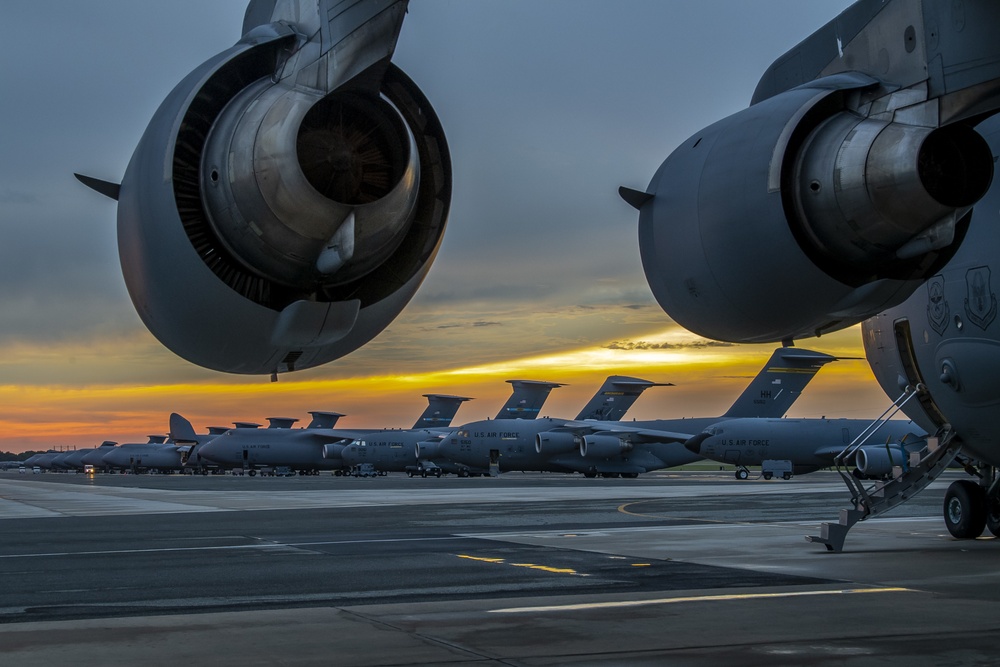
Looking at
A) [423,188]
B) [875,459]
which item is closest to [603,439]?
[875,459]

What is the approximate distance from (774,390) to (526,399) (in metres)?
20.0

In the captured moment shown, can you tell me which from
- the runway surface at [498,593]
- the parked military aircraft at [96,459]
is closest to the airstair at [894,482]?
the runway surface at [498,593]

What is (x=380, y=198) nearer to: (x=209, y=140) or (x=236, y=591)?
(x=209, y=140)

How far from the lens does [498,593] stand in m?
10.6

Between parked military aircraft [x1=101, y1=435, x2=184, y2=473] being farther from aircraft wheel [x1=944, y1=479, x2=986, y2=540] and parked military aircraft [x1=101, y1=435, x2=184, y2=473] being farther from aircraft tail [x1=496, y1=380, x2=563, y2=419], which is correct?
aircraft wheel [x1=944, y1=479, x2=986, y2=540]

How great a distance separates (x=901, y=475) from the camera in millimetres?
14992

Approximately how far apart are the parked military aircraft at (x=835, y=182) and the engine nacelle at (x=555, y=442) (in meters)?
50.7

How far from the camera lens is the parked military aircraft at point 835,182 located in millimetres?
4887

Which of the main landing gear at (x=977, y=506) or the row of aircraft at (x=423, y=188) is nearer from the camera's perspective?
the row of aircraft at (x=423, y=188)

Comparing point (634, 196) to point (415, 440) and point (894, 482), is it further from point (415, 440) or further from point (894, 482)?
point (415, 440)

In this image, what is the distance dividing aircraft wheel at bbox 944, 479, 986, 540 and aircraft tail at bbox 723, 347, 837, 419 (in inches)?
1576

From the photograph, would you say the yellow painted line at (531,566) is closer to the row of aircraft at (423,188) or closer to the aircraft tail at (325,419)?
the row of aircraft at (423,188)

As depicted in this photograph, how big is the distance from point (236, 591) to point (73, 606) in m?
1.64

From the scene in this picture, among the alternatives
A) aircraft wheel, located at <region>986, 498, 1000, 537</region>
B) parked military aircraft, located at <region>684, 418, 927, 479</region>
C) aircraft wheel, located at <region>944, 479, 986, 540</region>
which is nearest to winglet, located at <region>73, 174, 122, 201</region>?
aircraft wheel, located at <region>944, 479, 986, 540</region>
